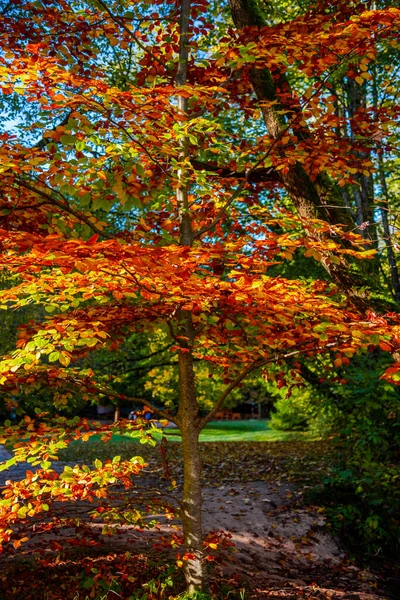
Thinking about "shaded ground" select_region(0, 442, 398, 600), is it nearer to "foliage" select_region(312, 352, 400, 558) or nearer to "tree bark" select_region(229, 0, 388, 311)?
"foliage" select_region(312, 352, 400, 558)

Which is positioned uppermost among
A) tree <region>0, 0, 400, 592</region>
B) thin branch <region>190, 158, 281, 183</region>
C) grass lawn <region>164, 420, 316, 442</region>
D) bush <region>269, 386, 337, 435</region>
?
thin branch <region>190, 158, 281, 183</region>

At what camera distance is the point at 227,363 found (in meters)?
4.46

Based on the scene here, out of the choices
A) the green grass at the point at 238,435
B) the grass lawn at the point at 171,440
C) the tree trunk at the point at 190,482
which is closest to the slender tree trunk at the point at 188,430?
the tree trunk at the point at 190,482

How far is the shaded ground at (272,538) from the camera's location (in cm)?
495

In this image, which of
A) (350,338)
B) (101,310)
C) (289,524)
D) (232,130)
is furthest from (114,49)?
(289,524)

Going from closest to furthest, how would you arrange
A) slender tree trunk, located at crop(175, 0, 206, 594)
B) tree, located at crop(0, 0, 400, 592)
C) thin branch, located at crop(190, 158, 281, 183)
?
tree, located at crop(0, 0, 400, 592), slender tree trunk, located at crop(175, 0, 206, 594), thin branch, located at crop(190, 158, 281, 183)

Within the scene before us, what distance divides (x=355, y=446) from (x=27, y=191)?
17.3 feet

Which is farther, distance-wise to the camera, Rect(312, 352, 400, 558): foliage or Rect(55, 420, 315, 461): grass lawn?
Rect(55, 420, 315, 461): grass lawn

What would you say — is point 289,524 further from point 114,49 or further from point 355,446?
point 114,49

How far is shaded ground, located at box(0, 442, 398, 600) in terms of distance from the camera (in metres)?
4.95

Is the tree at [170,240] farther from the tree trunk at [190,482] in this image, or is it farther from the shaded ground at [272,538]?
the shaded ground at [272,538]

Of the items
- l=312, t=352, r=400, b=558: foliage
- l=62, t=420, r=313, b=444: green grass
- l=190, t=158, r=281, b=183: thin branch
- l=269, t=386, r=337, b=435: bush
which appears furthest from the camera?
l=62, t=420, r=313, b=444: green grass

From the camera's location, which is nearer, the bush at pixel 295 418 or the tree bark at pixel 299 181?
the tree bark at pixel 299 181

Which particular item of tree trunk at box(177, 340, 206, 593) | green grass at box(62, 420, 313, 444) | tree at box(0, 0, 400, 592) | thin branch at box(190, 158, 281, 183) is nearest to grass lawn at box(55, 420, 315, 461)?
green grass at box(62, 420, 313, 444)
